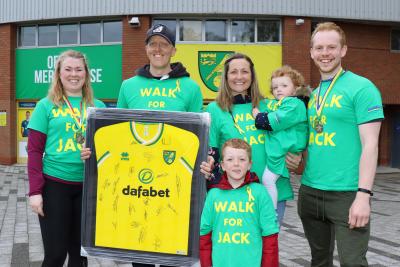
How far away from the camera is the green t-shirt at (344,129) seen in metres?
2.80

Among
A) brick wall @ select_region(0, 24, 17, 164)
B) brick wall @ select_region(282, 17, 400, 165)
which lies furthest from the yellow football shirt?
brick wall @ select_region(0, 24, 17, 164)

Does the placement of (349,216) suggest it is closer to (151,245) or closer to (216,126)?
(216,126)

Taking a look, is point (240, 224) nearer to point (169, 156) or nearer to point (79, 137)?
point (169, 156)

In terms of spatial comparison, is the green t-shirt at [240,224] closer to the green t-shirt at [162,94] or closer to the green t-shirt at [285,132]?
the green t-shirt at [285,132]

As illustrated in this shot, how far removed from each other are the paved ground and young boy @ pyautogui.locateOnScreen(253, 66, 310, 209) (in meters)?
2.52

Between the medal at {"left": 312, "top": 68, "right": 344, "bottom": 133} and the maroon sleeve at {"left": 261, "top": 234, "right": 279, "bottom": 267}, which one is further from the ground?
the medal at {"left": 312, "top": 68, "right": 344, "bottom": 133}

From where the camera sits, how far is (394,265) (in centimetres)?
537

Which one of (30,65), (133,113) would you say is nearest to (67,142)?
(133,113)

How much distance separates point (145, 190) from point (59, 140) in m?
0.76

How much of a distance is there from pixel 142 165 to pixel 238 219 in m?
0.83

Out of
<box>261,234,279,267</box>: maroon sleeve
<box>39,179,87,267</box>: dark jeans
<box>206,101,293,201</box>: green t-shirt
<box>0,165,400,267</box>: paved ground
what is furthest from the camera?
<box>0,165,400,267</box>: paved ground

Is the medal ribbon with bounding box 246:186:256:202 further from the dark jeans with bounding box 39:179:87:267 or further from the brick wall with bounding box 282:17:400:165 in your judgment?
the brick wall with bounding box 282:17:400:165

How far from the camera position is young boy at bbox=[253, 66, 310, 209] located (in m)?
3.09

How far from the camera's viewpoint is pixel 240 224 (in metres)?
2.97
